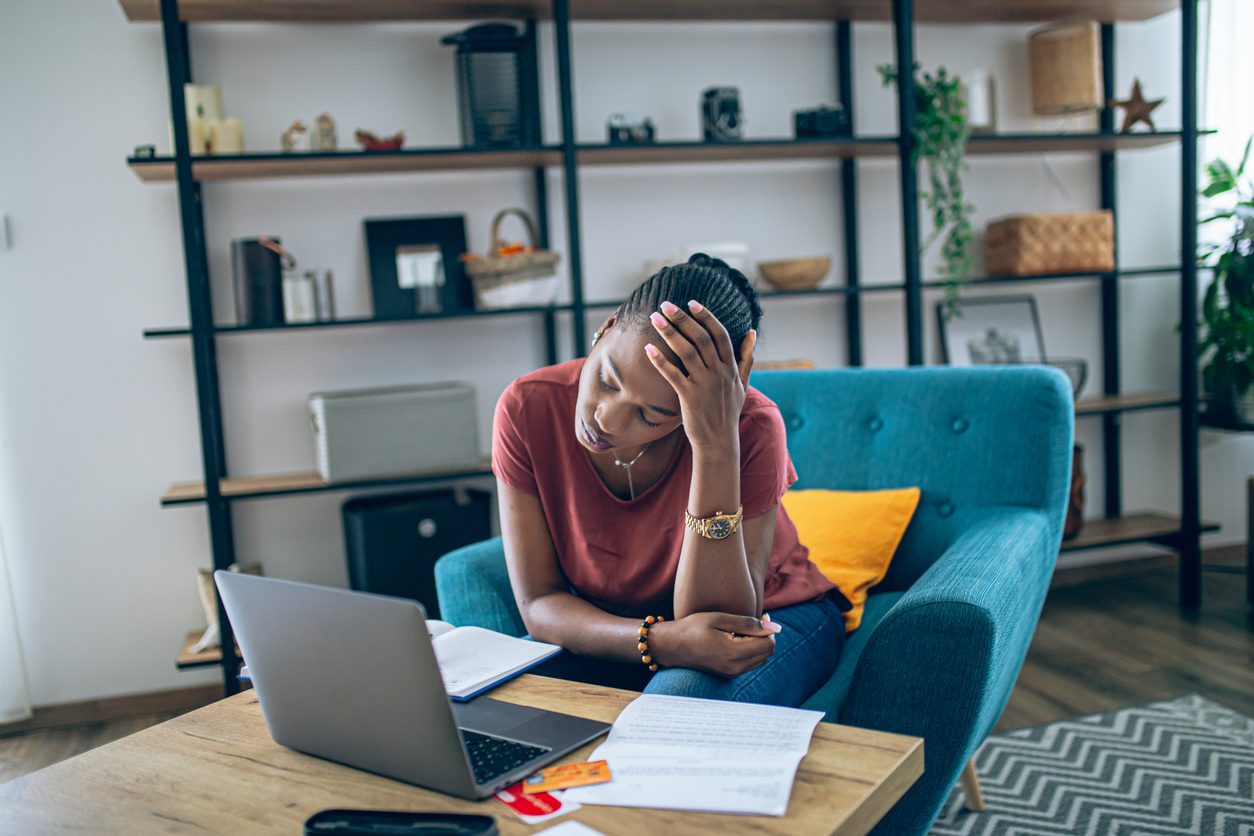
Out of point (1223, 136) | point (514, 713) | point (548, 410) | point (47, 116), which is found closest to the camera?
point (514, 713)

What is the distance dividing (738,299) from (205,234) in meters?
2.01

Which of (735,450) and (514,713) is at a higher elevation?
(735,450)

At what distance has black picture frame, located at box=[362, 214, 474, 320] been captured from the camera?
289cm

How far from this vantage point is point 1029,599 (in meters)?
1.59

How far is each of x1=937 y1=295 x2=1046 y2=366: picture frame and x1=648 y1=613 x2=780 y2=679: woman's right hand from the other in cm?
233

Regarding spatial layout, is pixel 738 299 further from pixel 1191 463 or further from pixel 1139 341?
pixel 1139 341

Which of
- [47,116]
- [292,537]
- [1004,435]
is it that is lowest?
[292,537]

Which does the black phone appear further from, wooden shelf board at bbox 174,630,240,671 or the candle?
the candle

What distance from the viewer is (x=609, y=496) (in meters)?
1.53

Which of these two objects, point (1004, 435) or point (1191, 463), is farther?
point (1191, 463)

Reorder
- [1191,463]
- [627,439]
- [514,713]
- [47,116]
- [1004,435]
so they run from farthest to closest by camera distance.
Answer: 1. [1191,463]
2. [47,116]
3. [1004,435]
4. [627,439]
5. [514,713]

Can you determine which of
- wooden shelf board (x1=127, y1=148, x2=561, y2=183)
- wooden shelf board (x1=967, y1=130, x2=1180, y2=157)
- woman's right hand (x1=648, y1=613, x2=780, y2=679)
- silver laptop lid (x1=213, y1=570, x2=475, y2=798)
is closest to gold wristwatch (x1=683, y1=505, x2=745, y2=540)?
woman's right hand (x1=648, y1=613, x2=780, y2=679)

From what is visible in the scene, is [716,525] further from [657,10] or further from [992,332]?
[992,332]

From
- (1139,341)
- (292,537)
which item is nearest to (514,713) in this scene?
(292,537)
